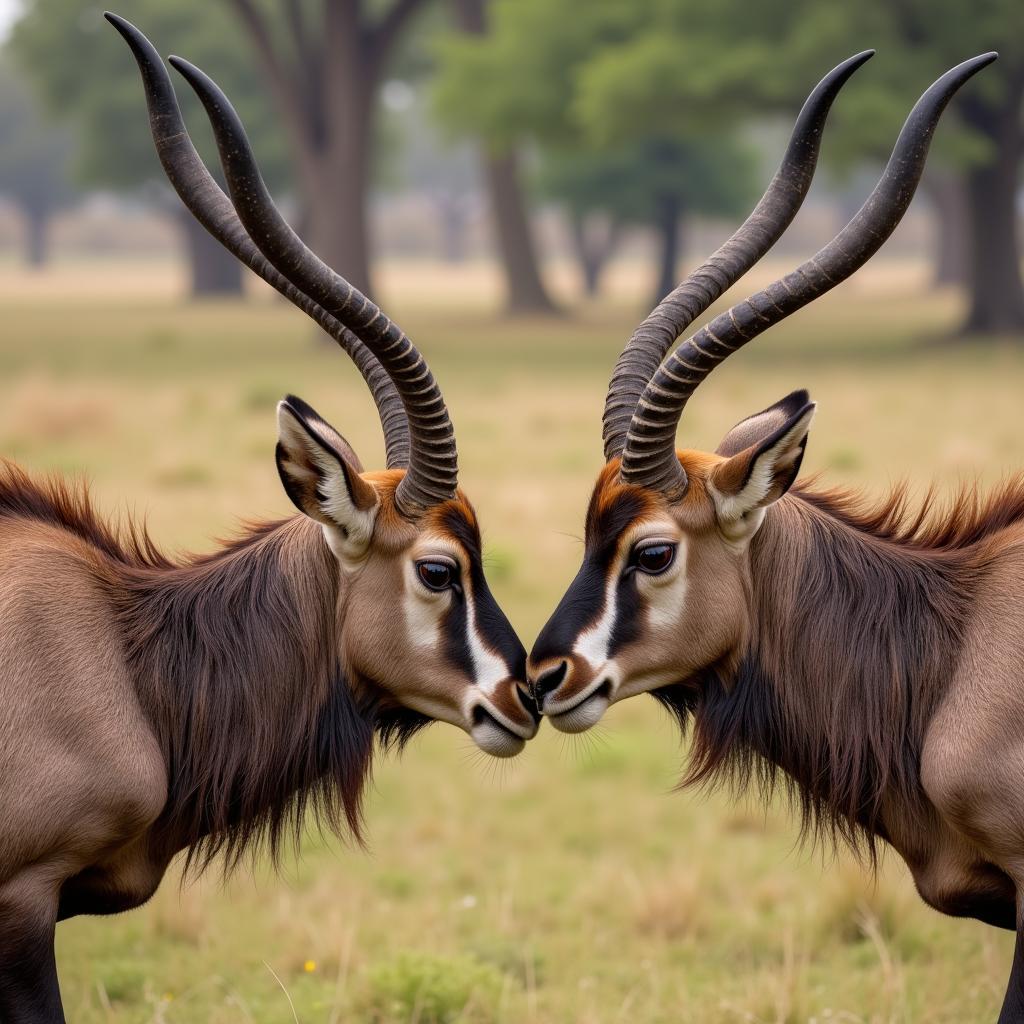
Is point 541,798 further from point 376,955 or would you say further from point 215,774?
point 215,774

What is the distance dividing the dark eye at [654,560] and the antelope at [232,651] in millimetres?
445

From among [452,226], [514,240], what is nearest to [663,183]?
[514,240]

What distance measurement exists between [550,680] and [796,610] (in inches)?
33.0

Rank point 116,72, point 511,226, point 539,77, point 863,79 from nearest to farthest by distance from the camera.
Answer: point 863,79
point 539,77
point 511,226
point 116,72

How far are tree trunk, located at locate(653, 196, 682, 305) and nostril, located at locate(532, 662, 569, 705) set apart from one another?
44660mm

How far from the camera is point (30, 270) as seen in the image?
9119 centimetres

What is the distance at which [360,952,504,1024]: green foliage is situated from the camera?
18.6 feet

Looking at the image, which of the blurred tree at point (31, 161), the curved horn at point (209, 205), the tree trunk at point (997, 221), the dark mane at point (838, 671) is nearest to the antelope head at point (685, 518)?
the dark mane at point (838, 671)

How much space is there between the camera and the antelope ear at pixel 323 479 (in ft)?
14.5

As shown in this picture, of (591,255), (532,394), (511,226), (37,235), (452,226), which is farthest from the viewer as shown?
(452,226)

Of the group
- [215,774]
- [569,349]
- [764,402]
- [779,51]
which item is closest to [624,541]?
[215,774]

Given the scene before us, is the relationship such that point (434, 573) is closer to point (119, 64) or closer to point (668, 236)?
point (668, 236)

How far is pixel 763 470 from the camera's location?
4.58m

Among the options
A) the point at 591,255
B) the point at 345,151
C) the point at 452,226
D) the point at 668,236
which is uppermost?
the point at 452,226
